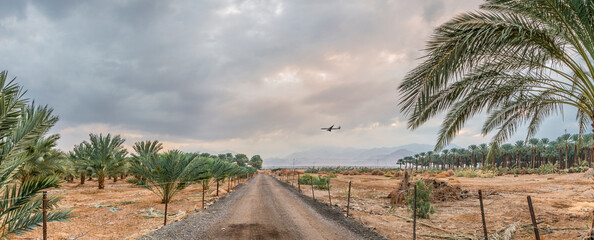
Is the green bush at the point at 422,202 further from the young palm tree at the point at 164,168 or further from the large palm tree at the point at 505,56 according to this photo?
the young palm tree at the point at 164,168

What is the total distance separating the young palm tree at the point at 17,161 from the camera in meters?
5.11

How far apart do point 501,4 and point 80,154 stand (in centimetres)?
4084

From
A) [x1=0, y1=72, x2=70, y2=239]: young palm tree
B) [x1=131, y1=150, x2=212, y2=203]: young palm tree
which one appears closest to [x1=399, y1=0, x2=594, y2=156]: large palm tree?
[x1=0, y1=72, x2=70, y2=239]: young palm tree

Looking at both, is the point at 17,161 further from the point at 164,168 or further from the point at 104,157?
the point at 104,157

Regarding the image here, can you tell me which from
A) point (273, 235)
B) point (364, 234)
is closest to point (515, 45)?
point (364, 234)

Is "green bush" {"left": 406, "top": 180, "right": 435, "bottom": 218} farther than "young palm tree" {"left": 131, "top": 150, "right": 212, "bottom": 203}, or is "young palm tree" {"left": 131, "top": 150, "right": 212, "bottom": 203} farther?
"young palm tree" {"left": 131, "top": 150, "right": 212, "bottom": 203}

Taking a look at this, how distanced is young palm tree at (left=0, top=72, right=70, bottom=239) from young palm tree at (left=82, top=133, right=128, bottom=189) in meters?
24.3

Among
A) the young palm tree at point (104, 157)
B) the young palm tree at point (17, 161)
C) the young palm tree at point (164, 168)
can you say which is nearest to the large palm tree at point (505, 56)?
A: the young palm tree at point (17, 161)

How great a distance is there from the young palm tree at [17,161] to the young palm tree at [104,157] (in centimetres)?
2430

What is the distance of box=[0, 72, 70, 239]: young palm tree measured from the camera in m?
5.11

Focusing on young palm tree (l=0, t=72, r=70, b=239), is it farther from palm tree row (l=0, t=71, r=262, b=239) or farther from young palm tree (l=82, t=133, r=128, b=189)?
young palm tree (l=82, t=133, r=128, b=189)

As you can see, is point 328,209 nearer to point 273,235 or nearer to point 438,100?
point 273,235

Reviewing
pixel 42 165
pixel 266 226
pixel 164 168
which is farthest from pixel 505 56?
pixel 42 165

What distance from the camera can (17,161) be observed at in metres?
5.45
